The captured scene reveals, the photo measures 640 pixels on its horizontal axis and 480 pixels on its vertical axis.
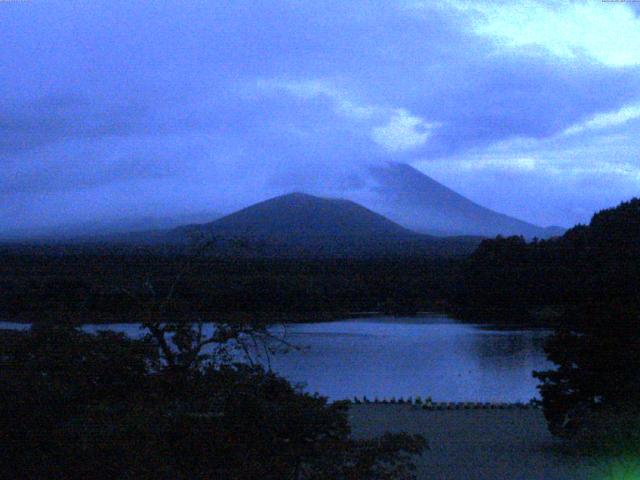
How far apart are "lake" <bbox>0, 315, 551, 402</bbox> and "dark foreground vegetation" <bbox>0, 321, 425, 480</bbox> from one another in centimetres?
411

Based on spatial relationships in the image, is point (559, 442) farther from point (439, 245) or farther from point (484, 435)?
point (439, 245)

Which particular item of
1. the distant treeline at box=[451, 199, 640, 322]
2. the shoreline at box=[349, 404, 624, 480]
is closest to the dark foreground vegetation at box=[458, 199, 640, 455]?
the shoreline at box=[349, 404, 624, 480]

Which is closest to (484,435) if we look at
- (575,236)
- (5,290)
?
(5,290)

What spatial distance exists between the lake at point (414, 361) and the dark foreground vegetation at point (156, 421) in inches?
162

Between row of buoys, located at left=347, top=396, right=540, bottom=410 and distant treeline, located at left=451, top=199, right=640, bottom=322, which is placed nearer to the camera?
row of buoys, located at left=347, top=396, right=540, bottom=410

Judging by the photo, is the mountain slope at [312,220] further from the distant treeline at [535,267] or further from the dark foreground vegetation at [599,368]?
the dark foreground vegetation at [599,368]

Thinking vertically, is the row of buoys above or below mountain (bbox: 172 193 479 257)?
below

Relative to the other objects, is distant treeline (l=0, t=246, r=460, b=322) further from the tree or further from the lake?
the tree

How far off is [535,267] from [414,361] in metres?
11.3

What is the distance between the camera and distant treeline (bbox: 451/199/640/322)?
90.5 feet

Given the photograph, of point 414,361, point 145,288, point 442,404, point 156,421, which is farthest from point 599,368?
point 414,361

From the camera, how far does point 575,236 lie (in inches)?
1245

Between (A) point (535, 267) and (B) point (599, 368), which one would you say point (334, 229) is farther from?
(B) point (599, 368)

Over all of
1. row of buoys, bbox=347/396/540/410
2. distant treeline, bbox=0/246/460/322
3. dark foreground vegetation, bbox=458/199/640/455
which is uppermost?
distant treeline, bbox=0/246/460/322
